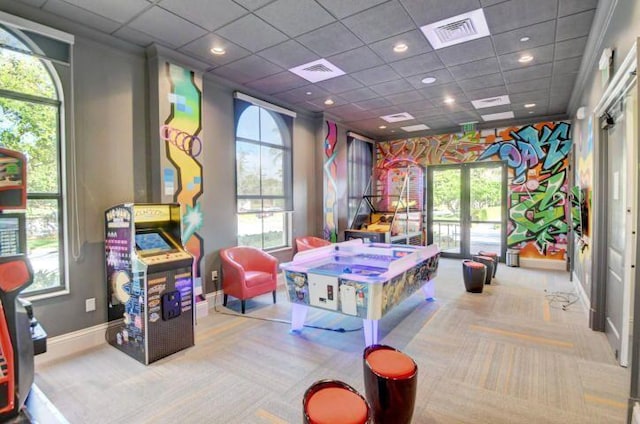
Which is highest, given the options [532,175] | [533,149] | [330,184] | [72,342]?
[533,149]

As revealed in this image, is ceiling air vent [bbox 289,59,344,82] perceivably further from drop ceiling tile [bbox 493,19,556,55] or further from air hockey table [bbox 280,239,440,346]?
air hockey table [bbox 280,239,440,346]

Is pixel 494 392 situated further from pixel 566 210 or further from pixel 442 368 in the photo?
pixel 566 210

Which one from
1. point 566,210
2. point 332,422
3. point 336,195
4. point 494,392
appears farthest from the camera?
point 336,195

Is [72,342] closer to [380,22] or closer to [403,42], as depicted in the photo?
[380,22]

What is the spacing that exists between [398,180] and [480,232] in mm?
2426

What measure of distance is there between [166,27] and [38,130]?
64.3 inches

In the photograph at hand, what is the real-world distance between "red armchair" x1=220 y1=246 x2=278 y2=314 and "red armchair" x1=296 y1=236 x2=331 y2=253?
49.6 inches

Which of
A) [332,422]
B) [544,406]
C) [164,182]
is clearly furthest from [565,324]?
[164,182]

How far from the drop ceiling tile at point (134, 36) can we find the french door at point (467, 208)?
6869 mm

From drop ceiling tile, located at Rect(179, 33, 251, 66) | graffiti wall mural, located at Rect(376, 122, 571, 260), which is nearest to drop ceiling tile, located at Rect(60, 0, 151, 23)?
drop ceiling tile, located at Rect(179, 33, 251, 66)

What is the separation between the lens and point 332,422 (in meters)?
1.48

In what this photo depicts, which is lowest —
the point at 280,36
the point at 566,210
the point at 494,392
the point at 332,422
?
the point at 494,392

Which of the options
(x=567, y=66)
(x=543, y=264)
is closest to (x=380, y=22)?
(x=567, y=66)

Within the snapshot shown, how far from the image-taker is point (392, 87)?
514cm
